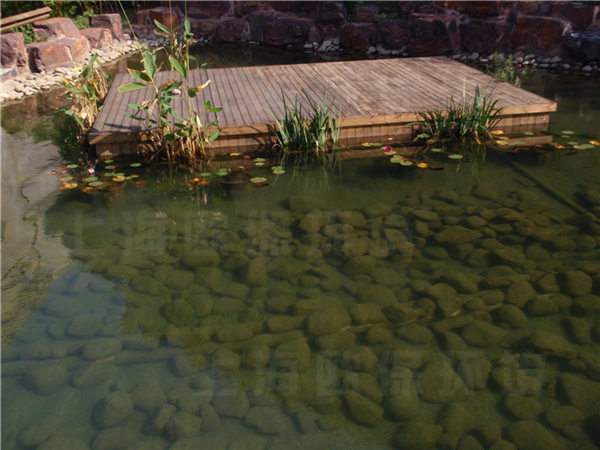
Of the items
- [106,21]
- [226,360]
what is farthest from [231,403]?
[106,21]

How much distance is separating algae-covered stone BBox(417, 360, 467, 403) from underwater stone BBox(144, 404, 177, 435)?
1.03 metres

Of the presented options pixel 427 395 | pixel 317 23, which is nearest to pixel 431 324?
pixel 427 395

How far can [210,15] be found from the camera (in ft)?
35.8

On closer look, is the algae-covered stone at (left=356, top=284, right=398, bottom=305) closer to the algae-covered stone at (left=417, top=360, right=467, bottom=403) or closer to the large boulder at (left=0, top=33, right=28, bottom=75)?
the algae-covered stone at (left=417, top=360, right=467, bottom=403)

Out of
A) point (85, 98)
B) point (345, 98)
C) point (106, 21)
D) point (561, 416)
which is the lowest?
point (561, 416)

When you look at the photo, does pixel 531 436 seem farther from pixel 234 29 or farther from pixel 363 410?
pixel 234 29

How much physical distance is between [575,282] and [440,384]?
1.12m

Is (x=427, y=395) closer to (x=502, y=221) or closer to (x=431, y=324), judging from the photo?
(x=431, y=324)

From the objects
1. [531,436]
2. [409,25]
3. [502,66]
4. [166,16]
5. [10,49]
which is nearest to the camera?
[531,436]

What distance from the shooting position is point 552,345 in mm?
2699

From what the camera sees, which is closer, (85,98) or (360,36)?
(85,98)

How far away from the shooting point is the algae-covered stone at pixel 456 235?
11.8 ft

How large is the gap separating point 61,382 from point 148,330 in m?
0.46

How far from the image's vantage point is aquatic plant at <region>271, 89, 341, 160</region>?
4953 mm
